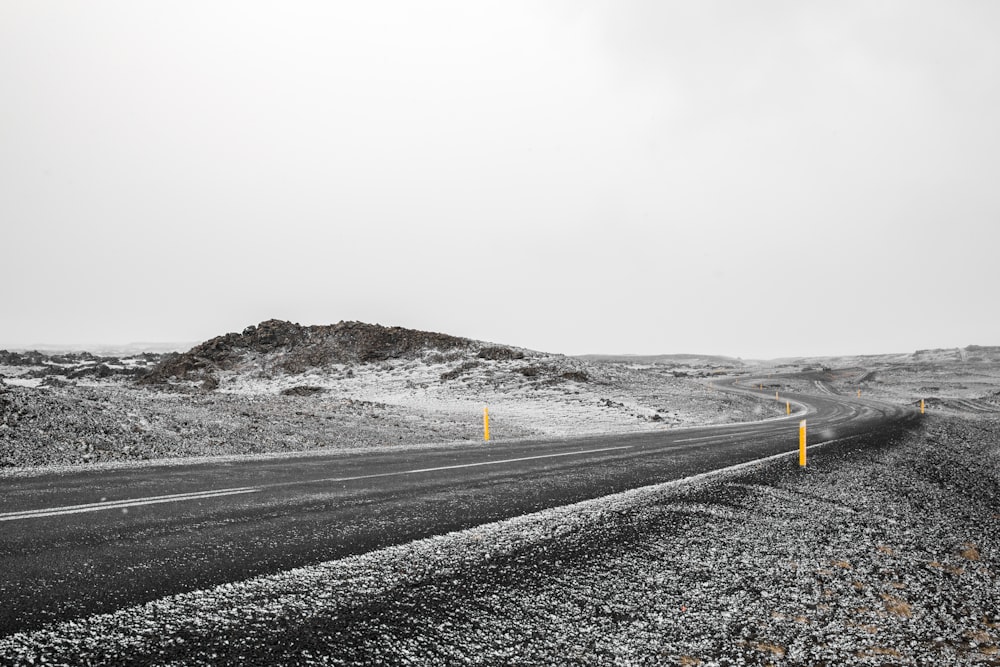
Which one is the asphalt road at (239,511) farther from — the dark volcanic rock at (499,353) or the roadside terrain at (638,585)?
the dark volcanic rock at (499,353)

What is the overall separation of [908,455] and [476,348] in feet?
128

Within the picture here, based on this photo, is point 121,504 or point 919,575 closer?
point 919,575

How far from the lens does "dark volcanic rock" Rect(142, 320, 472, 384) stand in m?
50.3

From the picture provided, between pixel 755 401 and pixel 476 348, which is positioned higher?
pixel 476 348

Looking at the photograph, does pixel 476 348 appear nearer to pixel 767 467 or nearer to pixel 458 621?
pixel 767 467

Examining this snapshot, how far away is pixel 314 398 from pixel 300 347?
94.9 feet

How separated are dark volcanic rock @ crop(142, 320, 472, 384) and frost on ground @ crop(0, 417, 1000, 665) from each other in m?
46.0

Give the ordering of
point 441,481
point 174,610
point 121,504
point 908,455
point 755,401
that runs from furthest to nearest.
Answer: point 755,401 → point 908,455 → point 441,481 → point 121,504 → point 174,610

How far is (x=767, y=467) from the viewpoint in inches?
451

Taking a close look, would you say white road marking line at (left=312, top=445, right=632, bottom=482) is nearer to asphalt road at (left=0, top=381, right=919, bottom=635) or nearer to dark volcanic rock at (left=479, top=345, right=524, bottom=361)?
asphalt road at (left=0, top=381, right=919, bottom=635)

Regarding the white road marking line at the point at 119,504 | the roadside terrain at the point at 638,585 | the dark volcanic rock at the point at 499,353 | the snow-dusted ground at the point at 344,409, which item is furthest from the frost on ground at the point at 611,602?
the dark volcanic rock at the point at 499,353

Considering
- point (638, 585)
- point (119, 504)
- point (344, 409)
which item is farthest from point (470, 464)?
point (344, 409)

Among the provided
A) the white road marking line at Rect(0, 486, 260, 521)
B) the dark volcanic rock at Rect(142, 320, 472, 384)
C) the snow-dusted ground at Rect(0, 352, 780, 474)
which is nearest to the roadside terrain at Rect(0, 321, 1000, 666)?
the snow-dusted ground at Rect(0, 352, 780, 474)

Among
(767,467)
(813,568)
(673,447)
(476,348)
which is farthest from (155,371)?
(813,568)
